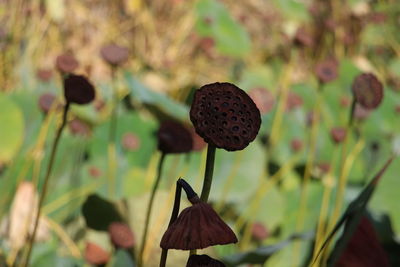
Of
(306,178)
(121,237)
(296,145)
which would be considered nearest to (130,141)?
(296,145)

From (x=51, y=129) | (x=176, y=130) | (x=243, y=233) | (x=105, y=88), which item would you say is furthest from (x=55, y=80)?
(x=176, y=130)

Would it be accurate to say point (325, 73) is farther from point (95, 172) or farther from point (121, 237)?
point (95, 172)

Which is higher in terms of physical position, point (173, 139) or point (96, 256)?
point (173, 139)

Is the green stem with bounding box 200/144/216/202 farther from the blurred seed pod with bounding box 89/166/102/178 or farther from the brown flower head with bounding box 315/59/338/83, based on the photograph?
the blurred seed pod with bounding box 89/166/102/178

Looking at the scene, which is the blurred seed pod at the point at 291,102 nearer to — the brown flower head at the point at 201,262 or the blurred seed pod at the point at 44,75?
Result: the blurred seed pod at the point at 44,75

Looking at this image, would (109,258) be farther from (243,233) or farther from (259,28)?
(259,28)

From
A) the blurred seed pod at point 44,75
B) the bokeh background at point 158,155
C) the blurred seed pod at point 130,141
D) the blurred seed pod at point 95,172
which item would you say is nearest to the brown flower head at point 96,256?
the bokeh background at point 158,155
